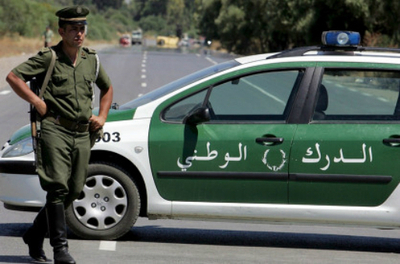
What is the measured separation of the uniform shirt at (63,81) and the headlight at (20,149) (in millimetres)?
1242

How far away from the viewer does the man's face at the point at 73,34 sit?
6137 millimetres

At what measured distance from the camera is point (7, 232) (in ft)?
25.6

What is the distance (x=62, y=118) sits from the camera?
6.22m

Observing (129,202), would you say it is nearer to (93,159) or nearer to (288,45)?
(93,159)

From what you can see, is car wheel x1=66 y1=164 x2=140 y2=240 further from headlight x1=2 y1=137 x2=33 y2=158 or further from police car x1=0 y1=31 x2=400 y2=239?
headlight x1=2 y1=137 x2=33 y2=158

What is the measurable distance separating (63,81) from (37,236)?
3.41 ft

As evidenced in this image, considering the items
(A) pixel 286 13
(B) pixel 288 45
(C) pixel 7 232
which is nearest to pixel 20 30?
(B) pixel 288 45

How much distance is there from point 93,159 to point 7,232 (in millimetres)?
962

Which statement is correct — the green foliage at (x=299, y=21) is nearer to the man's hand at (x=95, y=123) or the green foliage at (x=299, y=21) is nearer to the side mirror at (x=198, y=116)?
the side mirror at (x=198, y=116)

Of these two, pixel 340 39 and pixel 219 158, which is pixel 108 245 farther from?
pixel 340 39

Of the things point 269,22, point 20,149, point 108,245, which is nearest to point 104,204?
point 108,245

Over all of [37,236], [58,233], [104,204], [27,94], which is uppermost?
[27,94]

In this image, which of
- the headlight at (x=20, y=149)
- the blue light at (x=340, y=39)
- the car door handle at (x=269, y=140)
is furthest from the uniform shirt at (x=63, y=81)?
the blue light at (x=340, y=39)

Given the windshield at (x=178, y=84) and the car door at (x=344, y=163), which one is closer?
the car door at (x=344, y=163)
